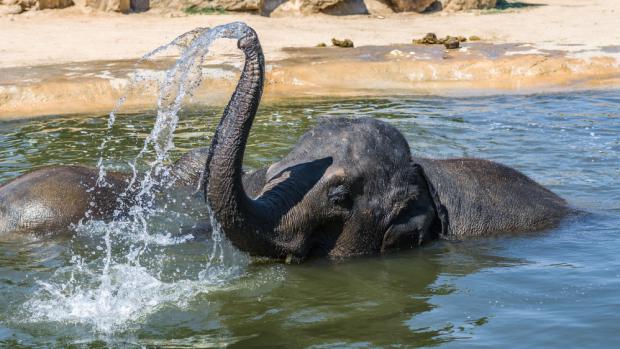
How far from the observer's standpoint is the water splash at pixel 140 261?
557 centimetres

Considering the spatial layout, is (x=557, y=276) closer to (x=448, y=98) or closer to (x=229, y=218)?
(x=229, y=218)

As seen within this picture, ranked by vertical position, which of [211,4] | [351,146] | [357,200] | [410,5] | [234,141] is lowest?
[357,200]

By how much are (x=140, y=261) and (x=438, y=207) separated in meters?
2.11

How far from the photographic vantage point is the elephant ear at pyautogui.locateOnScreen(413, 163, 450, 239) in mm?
6646

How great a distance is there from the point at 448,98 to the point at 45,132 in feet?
20.0

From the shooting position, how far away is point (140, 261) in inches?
267

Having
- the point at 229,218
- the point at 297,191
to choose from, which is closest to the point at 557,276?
the point at 297,191

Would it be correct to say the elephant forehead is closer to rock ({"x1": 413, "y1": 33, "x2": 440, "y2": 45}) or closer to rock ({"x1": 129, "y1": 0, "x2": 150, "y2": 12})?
rock ({"x1": 413, "y1": 33, "x2": 440, "y2": 45})

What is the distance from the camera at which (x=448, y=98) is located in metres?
15.0

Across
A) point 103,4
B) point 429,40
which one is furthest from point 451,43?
point 103,4

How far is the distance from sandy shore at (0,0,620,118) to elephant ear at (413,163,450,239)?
28.3 ft

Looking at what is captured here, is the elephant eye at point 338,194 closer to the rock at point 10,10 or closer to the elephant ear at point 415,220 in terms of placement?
the elephant ear at point 415,220

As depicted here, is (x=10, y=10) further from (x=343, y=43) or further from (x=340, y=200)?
(x=340, y=200)

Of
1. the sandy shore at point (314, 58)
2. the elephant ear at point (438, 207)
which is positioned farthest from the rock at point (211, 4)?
the elephant ear at point (438, 207)
